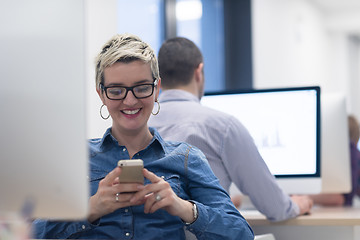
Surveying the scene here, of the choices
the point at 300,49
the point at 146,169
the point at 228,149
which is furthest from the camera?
the point at 300,49

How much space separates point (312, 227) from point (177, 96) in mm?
658

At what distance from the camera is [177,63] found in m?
2.03

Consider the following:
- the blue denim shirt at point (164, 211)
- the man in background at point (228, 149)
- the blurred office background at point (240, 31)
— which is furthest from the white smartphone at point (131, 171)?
the blurred office background at point (240, 31)

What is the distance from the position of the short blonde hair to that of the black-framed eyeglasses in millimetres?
38

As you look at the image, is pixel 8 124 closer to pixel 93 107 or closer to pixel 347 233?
pixel 347 233

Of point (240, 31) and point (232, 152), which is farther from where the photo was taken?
point (240, 31)

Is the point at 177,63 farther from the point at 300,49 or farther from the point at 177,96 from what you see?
the point at 300,49

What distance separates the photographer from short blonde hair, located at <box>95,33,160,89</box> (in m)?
1.33

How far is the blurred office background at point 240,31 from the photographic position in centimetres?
305

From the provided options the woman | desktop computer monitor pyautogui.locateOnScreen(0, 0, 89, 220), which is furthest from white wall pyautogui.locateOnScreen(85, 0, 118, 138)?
desktop computer monitor pyautogui.locateOnScreen(0, 0, 89, 220)

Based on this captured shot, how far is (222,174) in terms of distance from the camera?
1.87m

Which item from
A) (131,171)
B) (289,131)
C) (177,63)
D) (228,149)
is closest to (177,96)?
(177,63)

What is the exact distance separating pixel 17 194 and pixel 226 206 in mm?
682

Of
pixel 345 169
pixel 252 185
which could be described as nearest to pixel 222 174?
pixel 252 185
